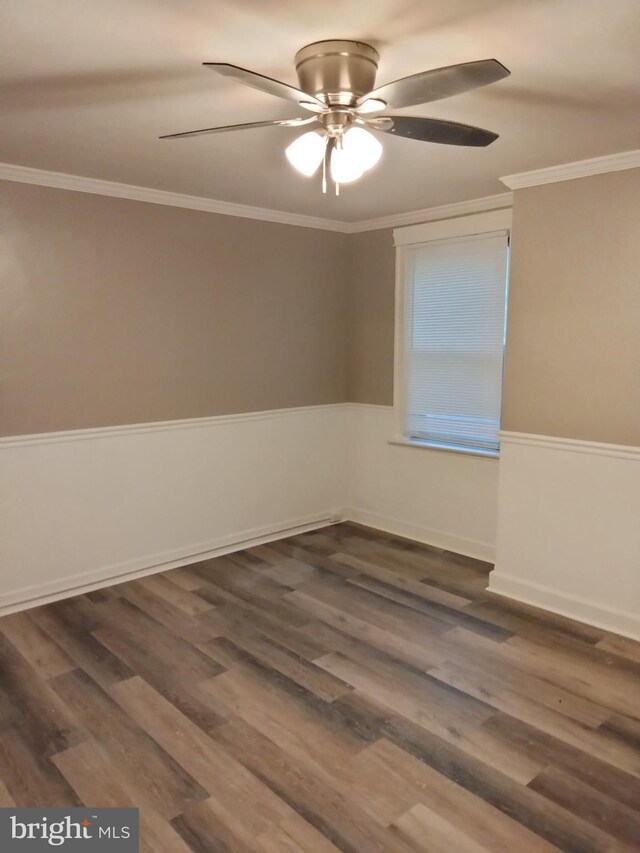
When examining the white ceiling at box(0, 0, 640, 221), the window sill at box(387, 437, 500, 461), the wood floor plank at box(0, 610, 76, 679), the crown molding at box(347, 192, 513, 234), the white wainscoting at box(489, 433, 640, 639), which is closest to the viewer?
the white ceiling at box(0, 0, 640, 221)

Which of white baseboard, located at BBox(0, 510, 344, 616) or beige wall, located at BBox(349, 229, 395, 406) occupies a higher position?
beige wall, located at BBox(349, 229, 395, 406)

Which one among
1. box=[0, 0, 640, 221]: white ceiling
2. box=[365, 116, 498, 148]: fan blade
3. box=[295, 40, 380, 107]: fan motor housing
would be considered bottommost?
box=[365, 116, 498, 148]: fan blade

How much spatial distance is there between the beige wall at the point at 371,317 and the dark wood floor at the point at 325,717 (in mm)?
1650

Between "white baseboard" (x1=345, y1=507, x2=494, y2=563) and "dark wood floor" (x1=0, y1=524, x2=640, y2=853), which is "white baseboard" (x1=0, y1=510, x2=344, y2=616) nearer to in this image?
"dark wood floor" (x1=0, y1=524, x2=640, y2=853)

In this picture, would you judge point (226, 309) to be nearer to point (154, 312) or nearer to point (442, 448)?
point (154, 312)

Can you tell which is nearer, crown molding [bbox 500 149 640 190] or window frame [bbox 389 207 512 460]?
crown molding [bbox 500 149 640 190]

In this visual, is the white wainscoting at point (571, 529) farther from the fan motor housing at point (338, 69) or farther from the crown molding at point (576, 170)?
the fan motor housing at point (338, 69)

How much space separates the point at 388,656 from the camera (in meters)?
2.99

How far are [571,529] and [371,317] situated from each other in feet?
7.17

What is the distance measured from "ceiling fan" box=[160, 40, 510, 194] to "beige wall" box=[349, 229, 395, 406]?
2537 millimetres

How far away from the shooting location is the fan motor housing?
1834mm

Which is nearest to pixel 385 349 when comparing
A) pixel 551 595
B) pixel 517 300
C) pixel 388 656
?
pixel 517 300

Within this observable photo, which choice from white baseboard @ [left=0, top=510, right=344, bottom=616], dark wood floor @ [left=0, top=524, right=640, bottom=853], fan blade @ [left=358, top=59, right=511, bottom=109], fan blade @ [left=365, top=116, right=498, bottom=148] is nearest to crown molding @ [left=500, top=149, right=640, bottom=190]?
fan blade @ [left=365, top=116, right=498, bottom=148]

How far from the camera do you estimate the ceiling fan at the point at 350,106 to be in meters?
1.75
